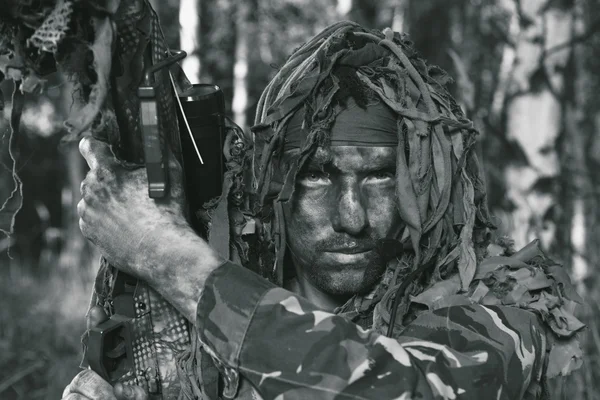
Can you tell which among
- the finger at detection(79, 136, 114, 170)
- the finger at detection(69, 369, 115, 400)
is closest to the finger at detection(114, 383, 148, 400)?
the finger at detection(69, 369, 115, 400)

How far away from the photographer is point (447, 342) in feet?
5.42

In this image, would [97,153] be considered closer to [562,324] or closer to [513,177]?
[562,324]

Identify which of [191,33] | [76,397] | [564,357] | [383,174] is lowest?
[76,397]

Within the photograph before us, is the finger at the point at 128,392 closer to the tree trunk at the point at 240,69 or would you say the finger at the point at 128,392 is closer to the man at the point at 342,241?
the man at the point at 342,241

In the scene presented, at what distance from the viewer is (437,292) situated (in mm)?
1931

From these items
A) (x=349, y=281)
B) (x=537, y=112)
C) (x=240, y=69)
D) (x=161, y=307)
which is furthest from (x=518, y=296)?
(x=240, y=69)

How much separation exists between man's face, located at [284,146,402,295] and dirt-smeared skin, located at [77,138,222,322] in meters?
0.54

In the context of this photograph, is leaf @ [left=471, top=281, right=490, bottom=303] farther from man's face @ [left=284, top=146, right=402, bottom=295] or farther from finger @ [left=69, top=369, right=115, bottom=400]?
finger @ [left=69, top=369, right=115, bottom=400]

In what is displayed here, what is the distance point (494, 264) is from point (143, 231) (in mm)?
984

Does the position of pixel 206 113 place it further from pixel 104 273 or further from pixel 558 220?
pixel 558 220

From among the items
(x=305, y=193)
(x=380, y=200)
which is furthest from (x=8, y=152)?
(x=380, y=200)

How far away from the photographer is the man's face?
6.82 ft

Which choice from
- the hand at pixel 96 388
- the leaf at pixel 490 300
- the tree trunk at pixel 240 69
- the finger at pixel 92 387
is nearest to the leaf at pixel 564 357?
the leaf at pixel 490 300

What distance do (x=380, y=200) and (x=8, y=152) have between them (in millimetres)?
1022
